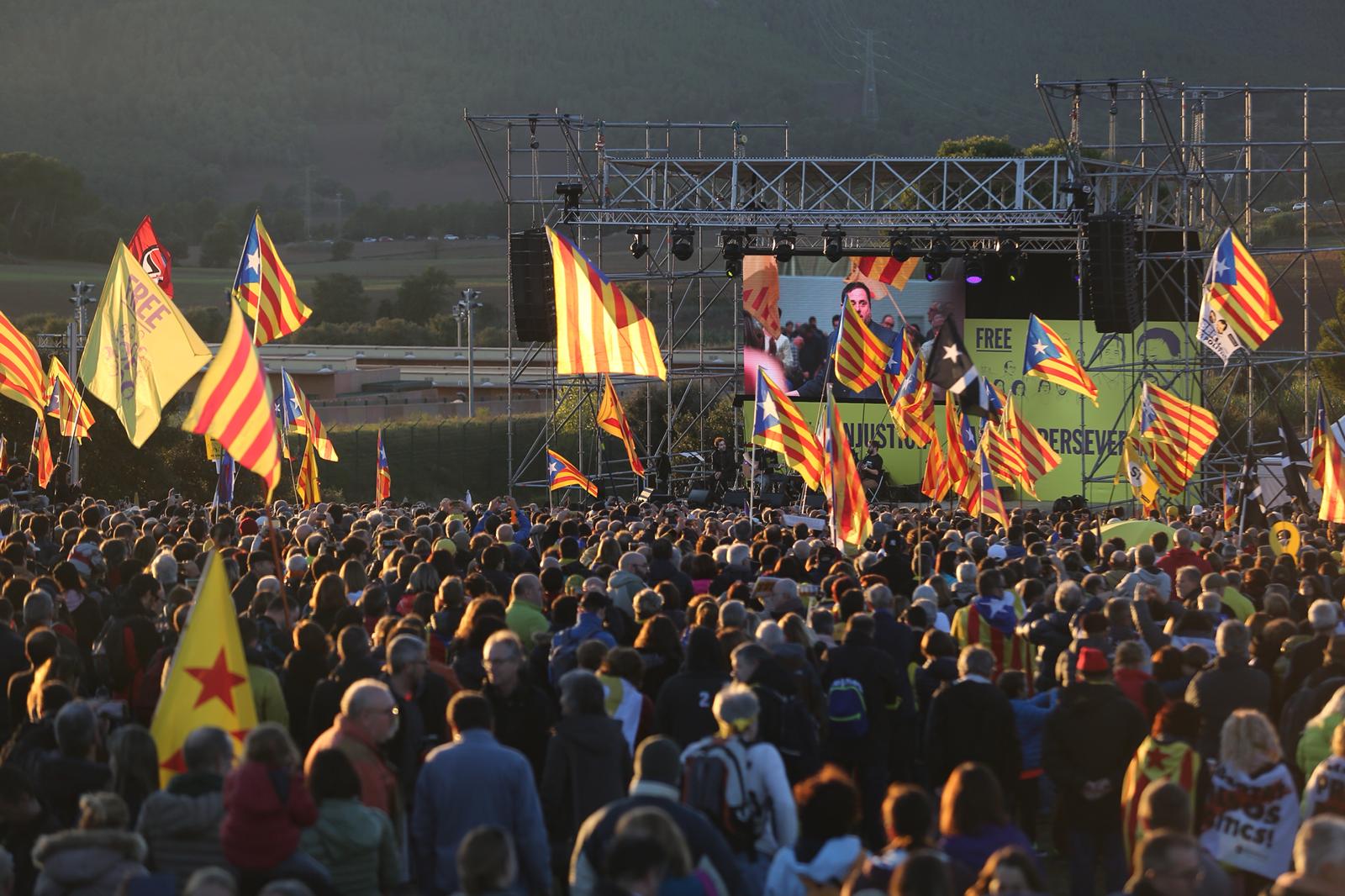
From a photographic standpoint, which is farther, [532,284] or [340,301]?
[340,301]

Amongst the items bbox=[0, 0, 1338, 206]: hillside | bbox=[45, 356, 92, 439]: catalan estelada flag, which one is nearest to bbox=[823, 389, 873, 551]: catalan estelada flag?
bbox=[45, 356, 92, 439]: catalan estelada flag

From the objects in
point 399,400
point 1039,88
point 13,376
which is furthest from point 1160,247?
point 399,400

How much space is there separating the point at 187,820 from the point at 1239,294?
1595 centimetres

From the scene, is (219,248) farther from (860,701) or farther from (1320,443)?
(860,701)

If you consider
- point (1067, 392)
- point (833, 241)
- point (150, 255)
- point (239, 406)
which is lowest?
point (239, 406)

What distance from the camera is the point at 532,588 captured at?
9555 mm

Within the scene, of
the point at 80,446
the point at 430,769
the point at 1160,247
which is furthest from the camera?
the point at 80,446

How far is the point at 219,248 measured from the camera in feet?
386

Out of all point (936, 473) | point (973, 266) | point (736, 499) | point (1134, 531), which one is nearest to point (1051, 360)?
point (936, 473)

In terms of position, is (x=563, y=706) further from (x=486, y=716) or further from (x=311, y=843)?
(x=311, y=843)

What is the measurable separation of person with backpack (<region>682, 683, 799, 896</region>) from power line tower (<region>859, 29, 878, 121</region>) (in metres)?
163

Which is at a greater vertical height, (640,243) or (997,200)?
(997,200)

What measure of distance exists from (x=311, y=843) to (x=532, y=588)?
3615 mm

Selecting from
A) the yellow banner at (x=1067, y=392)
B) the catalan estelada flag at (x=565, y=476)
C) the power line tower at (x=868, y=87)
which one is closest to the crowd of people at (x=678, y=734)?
the catalan estelada flag at (x=565, y=476)
